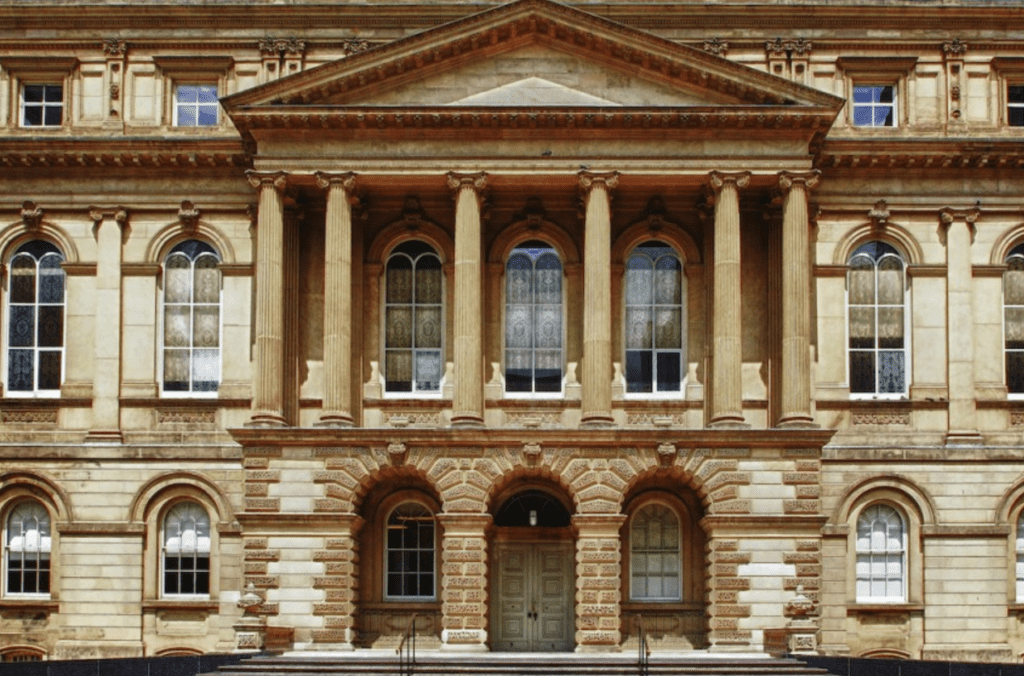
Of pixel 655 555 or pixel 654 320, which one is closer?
pixel 655 555

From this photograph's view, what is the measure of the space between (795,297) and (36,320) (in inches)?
707

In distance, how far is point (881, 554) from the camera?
35812mm

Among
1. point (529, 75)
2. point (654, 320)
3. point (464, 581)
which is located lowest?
point (464, 581)

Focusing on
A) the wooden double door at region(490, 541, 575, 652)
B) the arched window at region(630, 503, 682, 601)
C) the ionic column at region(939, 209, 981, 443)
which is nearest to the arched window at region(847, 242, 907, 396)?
the ionic column at region(939, 209, 981, 443)

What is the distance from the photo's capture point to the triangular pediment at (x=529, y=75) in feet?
113

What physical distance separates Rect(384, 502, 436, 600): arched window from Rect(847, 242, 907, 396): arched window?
1062cm

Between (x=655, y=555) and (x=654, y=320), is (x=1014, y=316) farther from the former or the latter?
(x=655, y=555)

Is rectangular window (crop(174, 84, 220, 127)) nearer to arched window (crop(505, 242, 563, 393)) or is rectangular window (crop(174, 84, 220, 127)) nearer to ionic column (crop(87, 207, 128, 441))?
ionic column (crop(87, 207, 128, 441))

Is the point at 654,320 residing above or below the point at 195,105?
below

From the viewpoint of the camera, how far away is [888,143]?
3612 cm

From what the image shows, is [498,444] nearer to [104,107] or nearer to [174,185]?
[174,185]

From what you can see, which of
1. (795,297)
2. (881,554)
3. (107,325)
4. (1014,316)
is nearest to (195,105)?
(107,325)

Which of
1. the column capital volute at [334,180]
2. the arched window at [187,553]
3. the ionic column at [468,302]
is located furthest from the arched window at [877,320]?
the arched window at [187,553]

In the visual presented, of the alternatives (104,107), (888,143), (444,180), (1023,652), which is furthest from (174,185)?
(1023,652)
